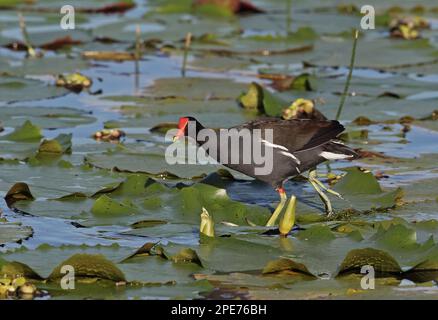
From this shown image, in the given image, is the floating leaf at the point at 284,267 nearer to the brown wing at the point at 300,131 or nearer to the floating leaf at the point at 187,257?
the floating leaf at the point at 187,257

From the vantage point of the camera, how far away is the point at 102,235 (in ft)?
21.1

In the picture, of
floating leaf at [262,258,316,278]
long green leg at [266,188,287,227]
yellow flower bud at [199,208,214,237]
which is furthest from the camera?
long green leg at [266,188,287,227]

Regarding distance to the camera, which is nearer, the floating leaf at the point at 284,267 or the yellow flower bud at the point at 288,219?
the floating leaf at the point at 284,267

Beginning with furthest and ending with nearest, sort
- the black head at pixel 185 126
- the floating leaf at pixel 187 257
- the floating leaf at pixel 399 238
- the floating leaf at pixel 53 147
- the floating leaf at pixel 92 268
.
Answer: the floating leaf at pixel 53 147 → the black head at pixel 185 126 → the floating leaf at pixel 399 238 → the floating leaf at pixel 187 257 → the floating leaf at pixel 92 268

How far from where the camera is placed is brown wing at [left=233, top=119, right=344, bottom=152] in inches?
270

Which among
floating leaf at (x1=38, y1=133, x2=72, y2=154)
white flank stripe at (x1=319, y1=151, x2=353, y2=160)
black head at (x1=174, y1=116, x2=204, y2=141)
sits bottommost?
floating leaf at (x1=38, y1=133, x2=72, y2=154)

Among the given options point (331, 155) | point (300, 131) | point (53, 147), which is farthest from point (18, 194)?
point (331, 155)

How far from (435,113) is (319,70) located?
247 centimetres

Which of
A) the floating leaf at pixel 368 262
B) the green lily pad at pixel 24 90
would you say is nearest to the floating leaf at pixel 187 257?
the floating leaf at pixel 368 262

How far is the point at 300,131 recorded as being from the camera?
6953 mm

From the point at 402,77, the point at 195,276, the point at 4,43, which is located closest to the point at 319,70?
the point at 402,77

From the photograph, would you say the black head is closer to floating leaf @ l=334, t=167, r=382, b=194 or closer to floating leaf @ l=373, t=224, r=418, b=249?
floating leaf @ l=334, t=167, r=382, b=194

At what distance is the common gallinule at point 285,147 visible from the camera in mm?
6875

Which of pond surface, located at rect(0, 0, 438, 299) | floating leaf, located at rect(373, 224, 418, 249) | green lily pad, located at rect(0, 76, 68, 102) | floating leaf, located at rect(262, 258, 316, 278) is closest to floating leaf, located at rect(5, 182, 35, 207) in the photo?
pond surface, located at rect(0, 0, 438, 299)
